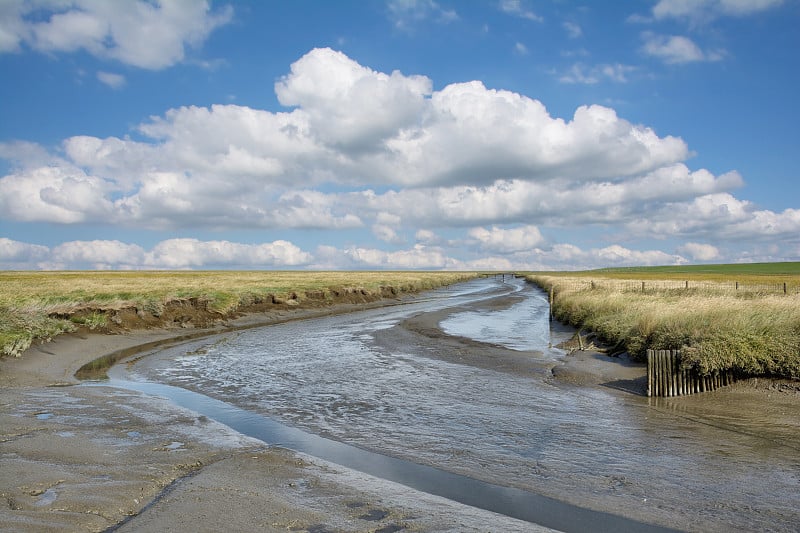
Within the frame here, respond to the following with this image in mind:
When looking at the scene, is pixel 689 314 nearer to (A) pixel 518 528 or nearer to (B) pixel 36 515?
(A) pixel 518 528

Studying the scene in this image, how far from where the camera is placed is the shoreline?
5645mm

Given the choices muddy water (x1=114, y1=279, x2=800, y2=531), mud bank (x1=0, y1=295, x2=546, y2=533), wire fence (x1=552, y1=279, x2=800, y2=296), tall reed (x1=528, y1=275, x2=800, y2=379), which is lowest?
muddy water (x1=114, y1=279, x2=800, y2=531)

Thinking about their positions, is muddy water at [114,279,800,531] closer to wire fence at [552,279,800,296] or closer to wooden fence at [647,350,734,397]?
wooden fence at [647,350,734,397]

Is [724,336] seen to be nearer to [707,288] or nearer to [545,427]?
[545,427]

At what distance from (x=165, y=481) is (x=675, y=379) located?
450 inches

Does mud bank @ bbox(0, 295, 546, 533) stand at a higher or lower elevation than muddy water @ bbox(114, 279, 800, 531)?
higher

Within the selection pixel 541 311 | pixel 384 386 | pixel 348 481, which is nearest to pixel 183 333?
pixel 384 386

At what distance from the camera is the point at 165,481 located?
22.0ft

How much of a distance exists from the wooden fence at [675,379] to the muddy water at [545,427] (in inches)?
14.0

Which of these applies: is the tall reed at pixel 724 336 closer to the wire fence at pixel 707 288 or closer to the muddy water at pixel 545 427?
the muddy water at pixel 545 427

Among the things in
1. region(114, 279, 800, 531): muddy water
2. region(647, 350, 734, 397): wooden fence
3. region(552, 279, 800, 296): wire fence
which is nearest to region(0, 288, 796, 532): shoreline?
region(647, 350, 734, 397): wooden fence

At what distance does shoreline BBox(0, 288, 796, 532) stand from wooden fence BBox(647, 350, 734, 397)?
100cm

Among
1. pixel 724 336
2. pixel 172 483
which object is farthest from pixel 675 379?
pixel 172 483

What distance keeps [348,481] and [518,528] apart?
7.96 ft
